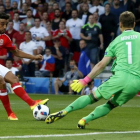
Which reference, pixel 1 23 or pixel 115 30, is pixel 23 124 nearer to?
pixel 1 23

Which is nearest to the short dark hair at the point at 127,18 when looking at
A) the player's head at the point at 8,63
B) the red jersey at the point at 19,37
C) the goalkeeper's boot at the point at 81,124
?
the goalkeeper's boot at the point at 81,124

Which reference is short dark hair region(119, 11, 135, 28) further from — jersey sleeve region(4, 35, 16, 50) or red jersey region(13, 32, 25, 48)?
red jersey region(13, 32, 25, 48)

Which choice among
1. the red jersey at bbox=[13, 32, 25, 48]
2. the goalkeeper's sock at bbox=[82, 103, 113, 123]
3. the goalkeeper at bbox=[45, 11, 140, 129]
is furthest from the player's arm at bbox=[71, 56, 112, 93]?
the red jersey at bbox=[13, 32, 25, 48]

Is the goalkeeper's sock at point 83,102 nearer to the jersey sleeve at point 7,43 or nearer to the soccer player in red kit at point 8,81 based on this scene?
the soccer player in red kit at point 8,81

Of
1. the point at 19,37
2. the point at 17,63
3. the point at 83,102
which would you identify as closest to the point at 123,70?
the point at 83,102

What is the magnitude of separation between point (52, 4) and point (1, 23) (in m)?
13.4

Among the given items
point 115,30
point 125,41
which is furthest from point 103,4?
point 125,41

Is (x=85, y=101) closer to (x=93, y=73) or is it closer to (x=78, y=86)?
(x=78, y=86)

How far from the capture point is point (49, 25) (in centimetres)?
2212

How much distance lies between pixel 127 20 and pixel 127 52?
507mm

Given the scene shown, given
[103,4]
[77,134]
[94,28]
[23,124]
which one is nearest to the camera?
[77,134]

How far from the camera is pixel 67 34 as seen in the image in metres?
21.7

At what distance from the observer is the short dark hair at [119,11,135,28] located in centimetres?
831

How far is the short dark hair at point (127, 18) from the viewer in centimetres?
831
